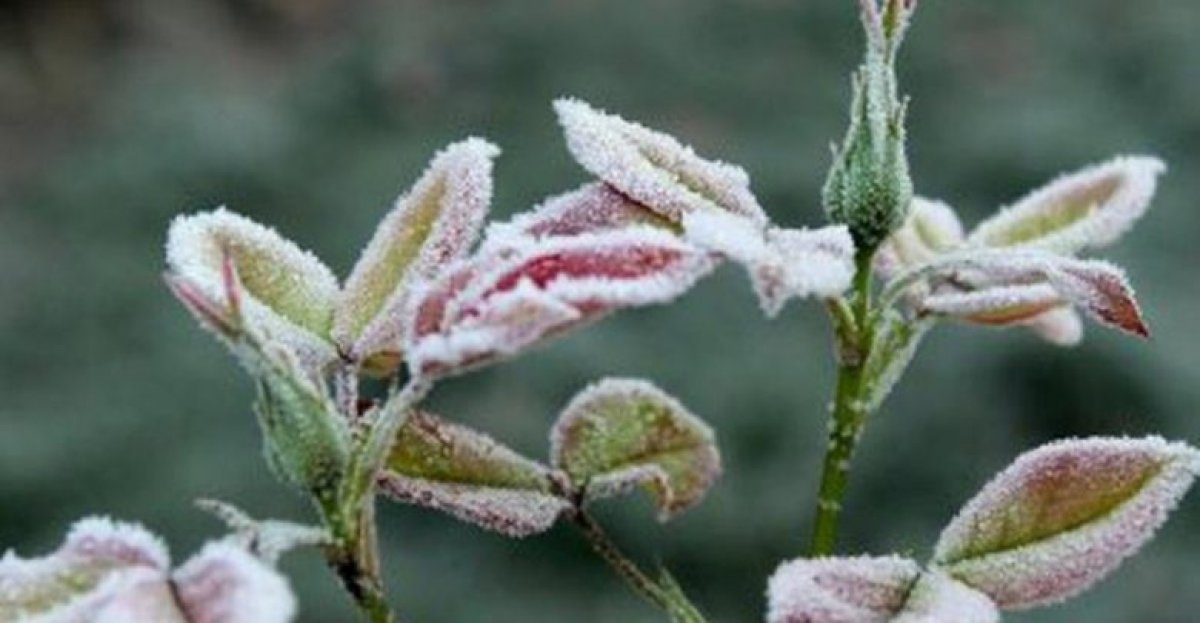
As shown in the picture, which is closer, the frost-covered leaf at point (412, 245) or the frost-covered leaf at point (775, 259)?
the frost-covered leaf at point (775, 259)

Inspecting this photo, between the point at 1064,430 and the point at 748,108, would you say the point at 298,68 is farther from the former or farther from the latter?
the point at 1064,430

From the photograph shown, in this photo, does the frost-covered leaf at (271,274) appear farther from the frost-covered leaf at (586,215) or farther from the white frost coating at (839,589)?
the white frost coating at (839,589)

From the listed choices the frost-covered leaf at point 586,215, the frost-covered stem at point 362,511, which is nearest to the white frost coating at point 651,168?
the frost-covered leaf at point 586,215

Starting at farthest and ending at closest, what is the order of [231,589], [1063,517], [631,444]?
[631,444] < [1063,517] < [231,589]

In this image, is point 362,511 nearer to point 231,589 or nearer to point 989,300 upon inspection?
point 231,589

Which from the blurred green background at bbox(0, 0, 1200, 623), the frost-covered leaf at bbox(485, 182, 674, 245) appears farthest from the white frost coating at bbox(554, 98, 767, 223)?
the blurred green background at bbox(0, 0, 1200, 623)

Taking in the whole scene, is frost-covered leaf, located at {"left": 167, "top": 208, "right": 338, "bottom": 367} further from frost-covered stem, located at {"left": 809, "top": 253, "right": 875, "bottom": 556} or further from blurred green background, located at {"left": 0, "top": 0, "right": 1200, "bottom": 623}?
blurred green background, located at {"left": 0, "top": 0, "right": 1200, "bottom": 623}

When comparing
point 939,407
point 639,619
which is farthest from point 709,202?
point 939,407

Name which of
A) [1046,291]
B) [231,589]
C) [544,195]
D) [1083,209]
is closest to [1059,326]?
[1083,209]
